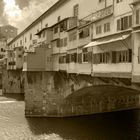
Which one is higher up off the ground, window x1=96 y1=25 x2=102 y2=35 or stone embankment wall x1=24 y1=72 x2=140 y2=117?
window x1=96 y1=25 x2=102 y2=35

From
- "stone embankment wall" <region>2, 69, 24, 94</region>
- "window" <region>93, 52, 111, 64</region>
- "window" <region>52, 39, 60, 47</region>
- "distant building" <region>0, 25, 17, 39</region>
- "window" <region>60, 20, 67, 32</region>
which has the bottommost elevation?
"stone embankment wall" <region>2, 69, 24, 94</region>

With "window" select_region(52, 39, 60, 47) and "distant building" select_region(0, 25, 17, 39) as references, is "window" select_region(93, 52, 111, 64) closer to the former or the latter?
"window" select_region(52, 39, 60, 47)

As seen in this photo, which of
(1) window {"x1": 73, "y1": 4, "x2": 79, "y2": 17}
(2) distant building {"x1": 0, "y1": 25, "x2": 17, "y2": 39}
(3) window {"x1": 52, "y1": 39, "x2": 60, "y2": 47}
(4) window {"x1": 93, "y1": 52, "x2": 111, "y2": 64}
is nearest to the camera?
(4) window {"x1": 93, "y1": 52, "x2": 111, "y2": 64}

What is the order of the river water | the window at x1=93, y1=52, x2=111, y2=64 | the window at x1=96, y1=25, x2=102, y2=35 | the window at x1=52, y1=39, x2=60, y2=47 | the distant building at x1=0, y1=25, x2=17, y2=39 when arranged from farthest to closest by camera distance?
the distant building at x1=0, y1=25, x2=17, y2=39 → the window at x1=52, y1=39, x2=60, y2=47 → the river water → the window at x1=96, y1=25, x2=102, y2=35 → the window at x1=93, y1=52, x2=111, y2=64

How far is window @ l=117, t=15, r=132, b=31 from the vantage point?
19.2m

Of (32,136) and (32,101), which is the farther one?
(32,101)

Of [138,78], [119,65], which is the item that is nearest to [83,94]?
[119,65]

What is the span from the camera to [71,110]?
37.1 metres

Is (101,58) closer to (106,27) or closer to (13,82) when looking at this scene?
(106,27)

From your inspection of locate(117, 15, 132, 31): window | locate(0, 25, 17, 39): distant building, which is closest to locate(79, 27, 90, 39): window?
locate(117, 15, 132, 31): window

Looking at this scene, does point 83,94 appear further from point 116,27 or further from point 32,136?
point 116,27

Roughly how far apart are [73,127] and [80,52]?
443 inches

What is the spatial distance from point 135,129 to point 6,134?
17.6 meters

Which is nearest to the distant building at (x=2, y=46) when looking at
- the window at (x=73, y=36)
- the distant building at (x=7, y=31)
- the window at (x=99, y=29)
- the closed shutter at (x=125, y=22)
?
the distant building at (x=7, y=31)
